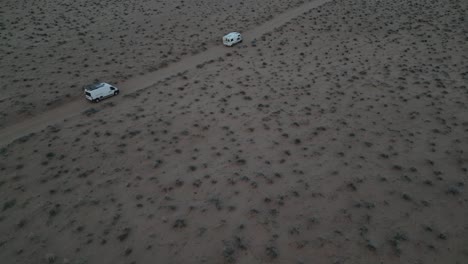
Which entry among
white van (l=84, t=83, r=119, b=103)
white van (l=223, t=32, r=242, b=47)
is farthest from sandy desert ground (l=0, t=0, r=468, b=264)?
white van (l=223, t=32, r=242, b=47)

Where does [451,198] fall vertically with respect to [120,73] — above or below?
below

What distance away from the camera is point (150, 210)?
16672mm

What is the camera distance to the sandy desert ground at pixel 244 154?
1502 cm

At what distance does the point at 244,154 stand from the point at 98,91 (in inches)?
566

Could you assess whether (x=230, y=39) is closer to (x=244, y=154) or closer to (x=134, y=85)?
(x=134, y=85)

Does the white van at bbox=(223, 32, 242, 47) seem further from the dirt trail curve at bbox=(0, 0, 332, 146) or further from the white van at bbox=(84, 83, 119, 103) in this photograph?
the white van at bbox=(84, 83, 119, 103)

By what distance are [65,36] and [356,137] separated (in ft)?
114

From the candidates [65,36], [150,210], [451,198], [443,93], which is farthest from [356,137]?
[65,36]

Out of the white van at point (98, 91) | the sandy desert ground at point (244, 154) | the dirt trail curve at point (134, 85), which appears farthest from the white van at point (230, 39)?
the white van at point (98, 91)

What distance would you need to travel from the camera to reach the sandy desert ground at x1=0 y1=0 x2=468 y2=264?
1502 cm

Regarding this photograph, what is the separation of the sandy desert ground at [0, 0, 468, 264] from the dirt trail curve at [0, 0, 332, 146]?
33cm

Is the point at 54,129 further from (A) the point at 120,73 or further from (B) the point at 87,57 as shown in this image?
(B) the point at 87,57

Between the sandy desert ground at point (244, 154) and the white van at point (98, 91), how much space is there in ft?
2.45

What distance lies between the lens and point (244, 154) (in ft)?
67.9
